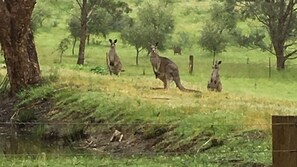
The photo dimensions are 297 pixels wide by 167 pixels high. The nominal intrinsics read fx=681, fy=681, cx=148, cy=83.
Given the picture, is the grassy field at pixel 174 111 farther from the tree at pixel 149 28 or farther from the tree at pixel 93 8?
the tree at pixel 149 28

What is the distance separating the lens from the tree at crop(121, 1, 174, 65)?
1984 inches

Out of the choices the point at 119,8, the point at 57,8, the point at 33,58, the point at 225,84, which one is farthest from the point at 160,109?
the point at 57,8

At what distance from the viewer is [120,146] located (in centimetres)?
1594

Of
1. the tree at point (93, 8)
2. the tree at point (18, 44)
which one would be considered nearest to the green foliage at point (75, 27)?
the tree at point (93, 8)

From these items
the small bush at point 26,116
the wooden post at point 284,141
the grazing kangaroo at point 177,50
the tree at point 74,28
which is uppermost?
the tree at point 74,28

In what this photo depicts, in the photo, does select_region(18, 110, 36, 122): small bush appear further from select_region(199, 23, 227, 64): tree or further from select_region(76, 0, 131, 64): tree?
select_region(199, 23, 227, 64): tree

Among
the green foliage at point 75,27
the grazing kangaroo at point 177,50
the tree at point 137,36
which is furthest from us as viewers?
the grazing kangaroo at point 177,50

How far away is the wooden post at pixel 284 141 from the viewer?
682cm

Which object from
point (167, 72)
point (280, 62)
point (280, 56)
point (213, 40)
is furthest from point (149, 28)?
point (167, 72)

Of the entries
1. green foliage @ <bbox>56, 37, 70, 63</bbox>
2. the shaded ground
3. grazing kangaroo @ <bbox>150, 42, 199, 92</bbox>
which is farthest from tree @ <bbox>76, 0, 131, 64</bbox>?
the shaded ground

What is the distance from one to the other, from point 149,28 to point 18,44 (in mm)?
30343

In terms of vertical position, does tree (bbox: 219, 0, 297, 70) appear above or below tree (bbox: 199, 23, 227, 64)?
above

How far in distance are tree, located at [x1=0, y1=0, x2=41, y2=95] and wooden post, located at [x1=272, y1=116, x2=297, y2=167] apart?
50.2ft

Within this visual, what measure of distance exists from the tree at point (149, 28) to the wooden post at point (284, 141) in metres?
42.5
